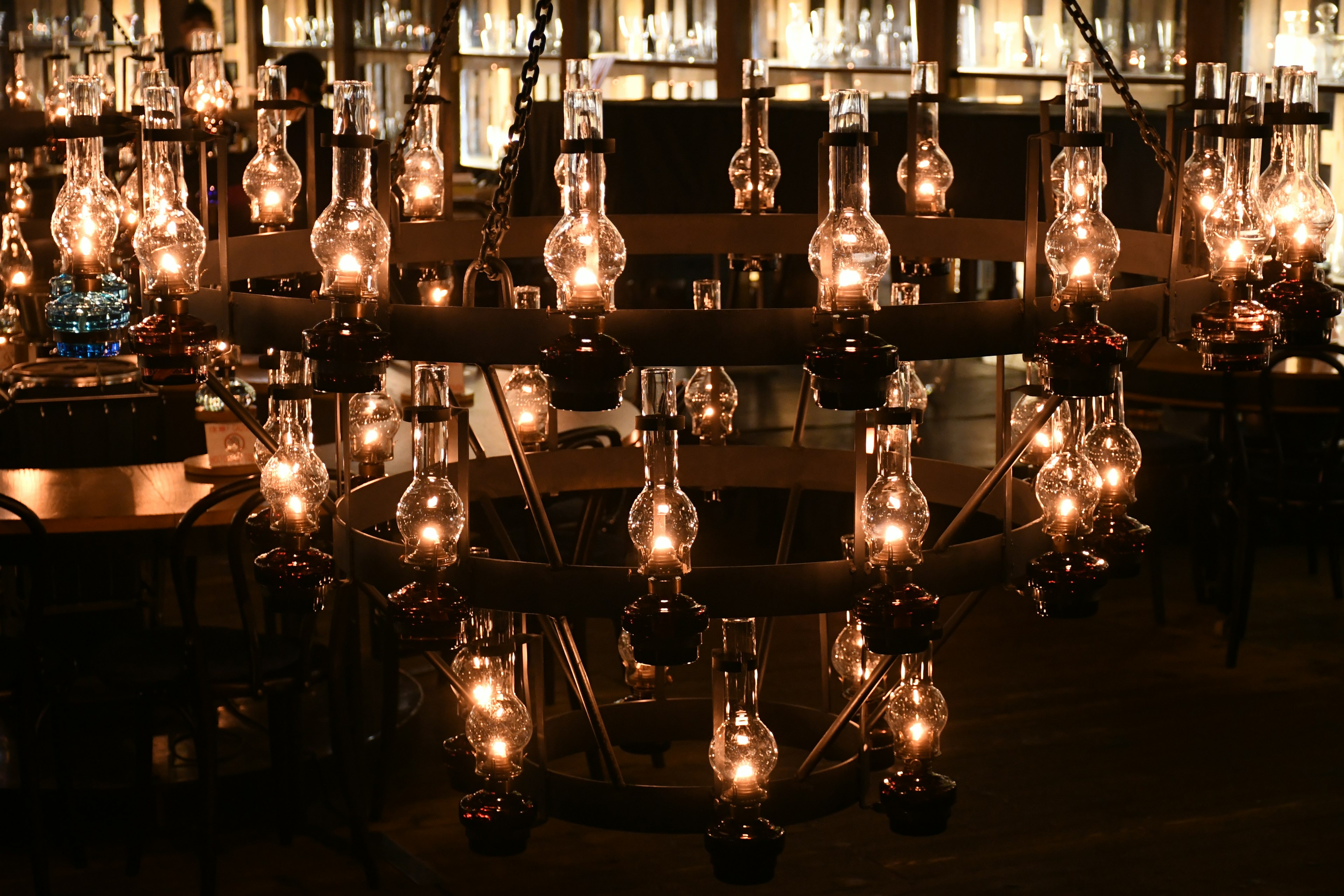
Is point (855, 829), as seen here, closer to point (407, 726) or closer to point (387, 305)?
point (407, 726)

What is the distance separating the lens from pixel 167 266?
1.55m

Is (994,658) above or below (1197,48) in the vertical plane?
below

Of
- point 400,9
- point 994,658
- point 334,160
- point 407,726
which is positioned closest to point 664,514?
point 334,160

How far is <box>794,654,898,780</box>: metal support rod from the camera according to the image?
1585 millimetres

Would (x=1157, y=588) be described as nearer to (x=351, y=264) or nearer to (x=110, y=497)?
(x=110, y=497)

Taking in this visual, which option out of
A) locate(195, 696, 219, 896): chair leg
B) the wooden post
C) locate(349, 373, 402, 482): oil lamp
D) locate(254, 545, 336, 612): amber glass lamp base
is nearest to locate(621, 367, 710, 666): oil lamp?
locate(254, 545, 336, 612): amber glass lamp base

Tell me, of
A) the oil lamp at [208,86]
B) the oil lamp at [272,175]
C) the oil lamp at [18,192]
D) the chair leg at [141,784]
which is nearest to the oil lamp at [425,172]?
the oil lamp at [272,175]

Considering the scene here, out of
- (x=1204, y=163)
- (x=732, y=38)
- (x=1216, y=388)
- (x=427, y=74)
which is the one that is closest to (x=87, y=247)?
(x=427, y=74)

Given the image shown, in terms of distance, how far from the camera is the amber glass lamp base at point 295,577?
161 centimetres

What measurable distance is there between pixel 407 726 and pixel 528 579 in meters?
2.99

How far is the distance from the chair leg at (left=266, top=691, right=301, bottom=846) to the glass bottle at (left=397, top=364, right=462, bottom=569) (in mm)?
2205

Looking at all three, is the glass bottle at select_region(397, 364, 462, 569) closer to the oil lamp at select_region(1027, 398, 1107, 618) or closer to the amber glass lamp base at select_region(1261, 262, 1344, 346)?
the oil lamp at select_region(1027, 398, 1107, 618)

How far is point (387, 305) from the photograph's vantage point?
137 centimetres

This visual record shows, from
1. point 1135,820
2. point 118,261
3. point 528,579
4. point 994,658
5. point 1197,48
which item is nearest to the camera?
point 528,579
